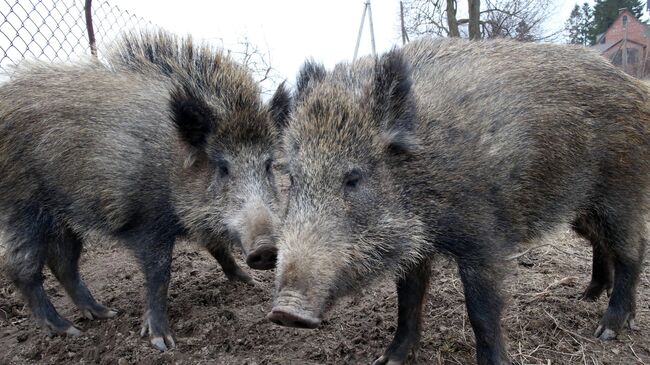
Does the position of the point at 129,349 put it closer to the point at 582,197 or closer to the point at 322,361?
the point at 322,361

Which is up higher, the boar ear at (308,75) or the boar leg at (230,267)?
the boar ear at (308,75)

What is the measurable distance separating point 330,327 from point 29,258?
2172mm

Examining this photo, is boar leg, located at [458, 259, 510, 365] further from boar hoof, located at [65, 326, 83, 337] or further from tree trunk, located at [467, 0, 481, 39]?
tree trunk, located at [467, 0, 481, 39]

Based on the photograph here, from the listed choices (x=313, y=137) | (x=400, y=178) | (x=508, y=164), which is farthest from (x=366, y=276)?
(x=508, y=164)

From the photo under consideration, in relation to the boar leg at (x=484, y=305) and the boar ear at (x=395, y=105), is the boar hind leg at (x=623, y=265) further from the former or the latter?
the boar ear at (x=395, y=105)

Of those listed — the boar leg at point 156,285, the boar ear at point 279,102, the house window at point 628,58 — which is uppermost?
the boar ear at point 279,102

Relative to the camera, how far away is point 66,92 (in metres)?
4.11

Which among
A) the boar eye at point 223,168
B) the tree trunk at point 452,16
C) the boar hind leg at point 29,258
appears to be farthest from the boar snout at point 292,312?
the tree trunk at point 452,16

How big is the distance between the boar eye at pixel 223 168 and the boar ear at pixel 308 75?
938 mm

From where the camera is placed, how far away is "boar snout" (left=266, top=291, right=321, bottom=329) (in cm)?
204

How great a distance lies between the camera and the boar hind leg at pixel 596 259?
349cm

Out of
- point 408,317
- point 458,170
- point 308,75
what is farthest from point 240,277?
point 458,170

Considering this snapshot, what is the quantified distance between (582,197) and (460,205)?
39.4 inches

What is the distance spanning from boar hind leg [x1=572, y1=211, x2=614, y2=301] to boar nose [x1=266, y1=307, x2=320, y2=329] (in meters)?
2.18
